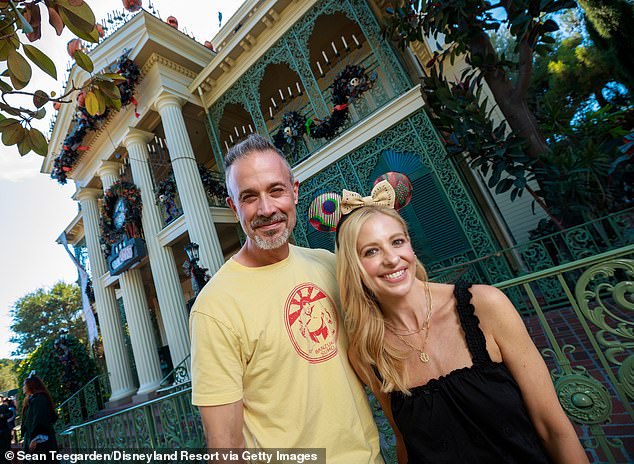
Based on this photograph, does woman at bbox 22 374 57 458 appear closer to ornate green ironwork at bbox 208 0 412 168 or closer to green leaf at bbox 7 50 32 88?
green leaf at bbox 7 50 32 88

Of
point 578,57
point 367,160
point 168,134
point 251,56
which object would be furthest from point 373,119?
point 578,57

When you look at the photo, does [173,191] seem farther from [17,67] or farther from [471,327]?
[471,327]

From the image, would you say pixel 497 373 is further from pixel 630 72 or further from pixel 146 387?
pixel 630 72

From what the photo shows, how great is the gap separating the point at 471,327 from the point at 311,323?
72 cm

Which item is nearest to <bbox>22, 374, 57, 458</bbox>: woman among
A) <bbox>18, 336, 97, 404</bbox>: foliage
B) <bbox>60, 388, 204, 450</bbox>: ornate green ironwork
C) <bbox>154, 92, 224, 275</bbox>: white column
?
<bbox>60, 388, 204, 450</bbox>: ornate green ironwork

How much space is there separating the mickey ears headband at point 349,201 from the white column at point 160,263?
5989 millimetres

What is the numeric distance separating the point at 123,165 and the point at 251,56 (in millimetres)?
6339

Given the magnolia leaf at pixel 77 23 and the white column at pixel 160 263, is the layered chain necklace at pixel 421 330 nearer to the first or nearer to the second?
the magnolia leaf at pixel 77 23

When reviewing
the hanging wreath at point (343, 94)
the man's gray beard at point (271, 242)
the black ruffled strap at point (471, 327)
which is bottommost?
the black ruffled strap at point (471, 327)

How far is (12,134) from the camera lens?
A: 4.28 ft

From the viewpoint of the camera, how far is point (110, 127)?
10711mm

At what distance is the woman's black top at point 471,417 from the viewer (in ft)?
3.98

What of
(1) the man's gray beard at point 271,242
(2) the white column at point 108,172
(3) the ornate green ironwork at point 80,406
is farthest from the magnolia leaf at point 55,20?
(2) the white column at point 108,172

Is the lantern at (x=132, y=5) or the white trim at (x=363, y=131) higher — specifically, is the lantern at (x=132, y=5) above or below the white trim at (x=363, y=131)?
above
